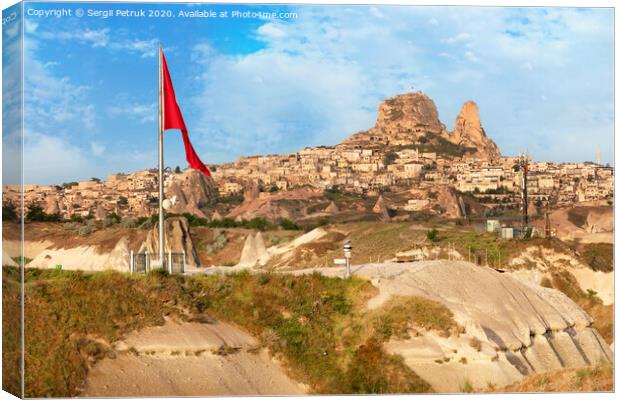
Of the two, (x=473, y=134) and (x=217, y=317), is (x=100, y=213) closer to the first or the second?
(x=473, y=134)

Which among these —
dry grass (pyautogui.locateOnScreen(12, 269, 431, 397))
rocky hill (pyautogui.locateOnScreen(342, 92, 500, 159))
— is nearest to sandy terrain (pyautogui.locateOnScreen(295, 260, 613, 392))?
dry grass (pyautogui.locateOnScreen(12, 269, 431, 397))

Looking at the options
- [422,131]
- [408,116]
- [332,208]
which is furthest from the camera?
[422,131]

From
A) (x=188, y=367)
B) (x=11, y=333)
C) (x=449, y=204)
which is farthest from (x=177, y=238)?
(x=11, y=333)

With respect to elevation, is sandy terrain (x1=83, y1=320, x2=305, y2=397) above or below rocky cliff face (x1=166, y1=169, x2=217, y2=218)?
below

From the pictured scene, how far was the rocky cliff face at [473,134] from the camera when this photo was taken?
58062 millimetres

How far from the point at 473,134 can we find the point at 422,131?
8379 mm

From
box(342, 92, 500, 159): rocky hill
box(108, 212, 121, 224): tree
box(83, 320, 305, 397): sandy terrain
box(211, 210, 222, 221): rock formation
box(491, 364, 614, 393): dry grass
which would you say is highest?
box(342, 92, 500, 159): rocky hill

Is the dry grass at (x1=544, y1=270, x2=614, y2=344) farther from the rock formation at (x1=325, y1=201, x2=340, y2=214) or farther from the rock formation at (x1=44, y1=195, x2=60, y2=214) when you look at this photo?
the rock formation at (x1=44, y1=195, x2=60, y2=214)

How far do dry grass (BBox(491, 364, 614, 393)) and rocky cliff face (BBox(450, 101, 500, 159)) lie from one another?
3657 centimetres

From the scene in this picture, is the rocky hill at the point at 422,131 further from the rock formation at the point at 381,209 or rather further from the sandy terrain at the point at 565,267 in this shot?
the sandy terrain at the point at 565,267

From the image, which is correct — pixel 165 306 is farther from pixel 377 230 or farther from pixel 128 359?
pixel 377 230

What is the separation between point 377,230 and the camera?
49.4 meters

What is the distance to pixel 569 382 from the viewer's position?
1992 centimetres

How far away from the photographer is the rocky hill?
60.5 metres
